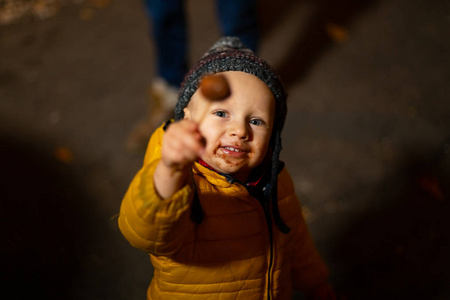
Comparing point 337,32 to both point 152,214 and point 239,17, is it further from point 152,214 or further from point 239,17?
point 152,214

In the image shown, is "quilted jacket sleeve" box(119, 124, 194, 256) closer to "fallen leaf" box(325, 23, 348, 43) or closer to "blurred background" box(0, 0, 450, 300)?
"blurred background" box(0, 0, 450, 300)

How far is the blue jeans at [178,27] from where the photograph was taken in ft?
6.02

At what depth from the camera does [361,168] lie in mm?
2025

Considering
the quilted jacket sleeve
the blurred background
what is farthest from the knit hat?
the blurred background

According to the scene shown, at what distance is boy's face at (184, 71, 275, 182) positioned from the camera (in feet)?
2.79

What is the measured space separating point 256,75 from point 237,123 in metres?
0.14

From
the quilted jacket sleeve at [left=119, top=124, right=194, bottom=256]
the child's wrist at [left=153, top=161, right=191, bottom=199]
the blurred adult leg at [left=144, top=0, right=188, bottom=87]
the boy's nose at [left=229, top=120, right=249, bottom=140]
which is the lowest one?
the quilted jacket sleeve at [left=119, top=124, right=194, bottom=256]

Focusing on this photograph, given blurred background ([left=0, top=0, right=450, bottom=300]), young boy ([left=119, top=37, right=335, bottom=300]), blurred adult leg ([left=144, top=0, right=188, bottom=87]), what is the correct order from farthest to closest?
1. blurred adult leg ([left=144, top=0, right=188, bottom=87])
2. blurred background ([left=0, top=0, right=450, bottom=300])
3. young boy ([left=119, top=37, right=335, bottom=300])

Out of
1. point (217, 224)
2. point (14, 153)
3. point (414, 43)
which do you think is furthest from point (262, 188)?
point (414, 43)

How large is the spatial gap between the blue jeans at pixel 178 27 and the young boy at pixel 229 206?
2.82ft

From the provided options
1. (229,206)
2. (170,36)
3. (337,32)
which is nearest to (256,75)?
(229,206)

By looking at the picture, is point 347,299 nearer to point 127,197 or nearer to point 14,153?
point 127,197

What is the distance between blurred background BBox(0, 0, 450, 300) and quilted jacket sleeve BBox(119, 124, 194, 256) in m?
0.98

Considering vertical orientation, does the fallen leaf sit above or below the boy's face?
above
